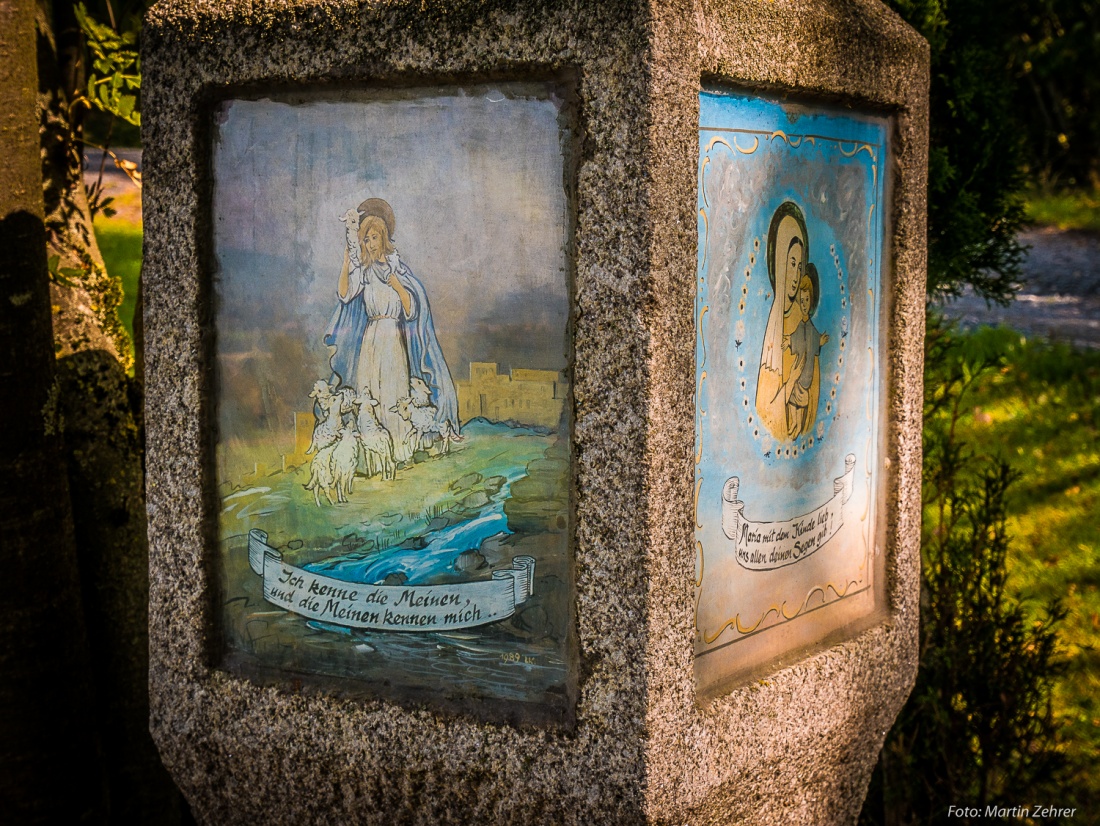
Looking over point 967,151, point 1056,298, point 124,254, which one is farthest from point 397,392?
point 1056,298

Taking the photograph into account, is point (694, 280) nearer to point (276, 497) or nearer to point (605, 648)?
point (605, 648)

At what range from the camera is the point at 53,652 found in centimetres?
281

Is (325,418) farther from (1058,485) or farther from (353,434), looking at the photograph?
(1058,485)

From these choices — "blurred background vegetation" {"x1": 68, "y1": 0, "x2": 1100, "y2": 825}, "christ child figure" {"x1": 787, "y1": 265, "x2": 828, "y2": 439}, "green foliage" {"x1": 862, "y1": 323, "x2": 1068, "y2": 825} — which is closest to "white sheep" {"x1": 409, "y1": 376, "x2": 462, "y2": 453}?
"christ child figure" {"x1": 787, "y1": 265, "x2": 828, "y2": 439}

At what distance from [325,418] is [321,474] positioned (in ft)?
0.39

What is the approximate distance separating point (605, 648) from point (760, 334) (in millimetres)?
743

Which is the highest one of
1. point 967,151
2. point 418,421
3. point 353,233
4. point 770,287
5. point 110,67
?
point 110,67

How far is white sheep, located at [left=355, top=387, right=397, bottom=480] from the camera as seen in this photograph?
2.25 meters

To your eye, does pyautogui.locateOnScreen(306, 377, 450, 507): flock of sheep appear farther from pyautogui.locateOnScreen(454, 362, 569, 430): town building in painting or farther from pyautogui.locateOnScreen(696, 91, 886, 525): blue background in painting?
pyautogui.locateOnScreen(696, 91, 886, 525): blue background in painting

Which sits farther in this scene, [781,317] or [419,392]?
[781,317]

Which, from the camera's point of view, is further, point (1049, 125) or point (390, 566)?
point (1049, 125)

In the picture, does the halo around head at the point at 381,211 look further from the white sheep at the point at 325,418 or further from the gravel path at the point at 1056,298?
the gravel path at the point at 1056,298

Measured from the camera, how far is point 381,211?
222cm

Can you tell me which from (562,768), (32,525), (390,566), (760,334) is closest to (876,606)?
(760,334)
